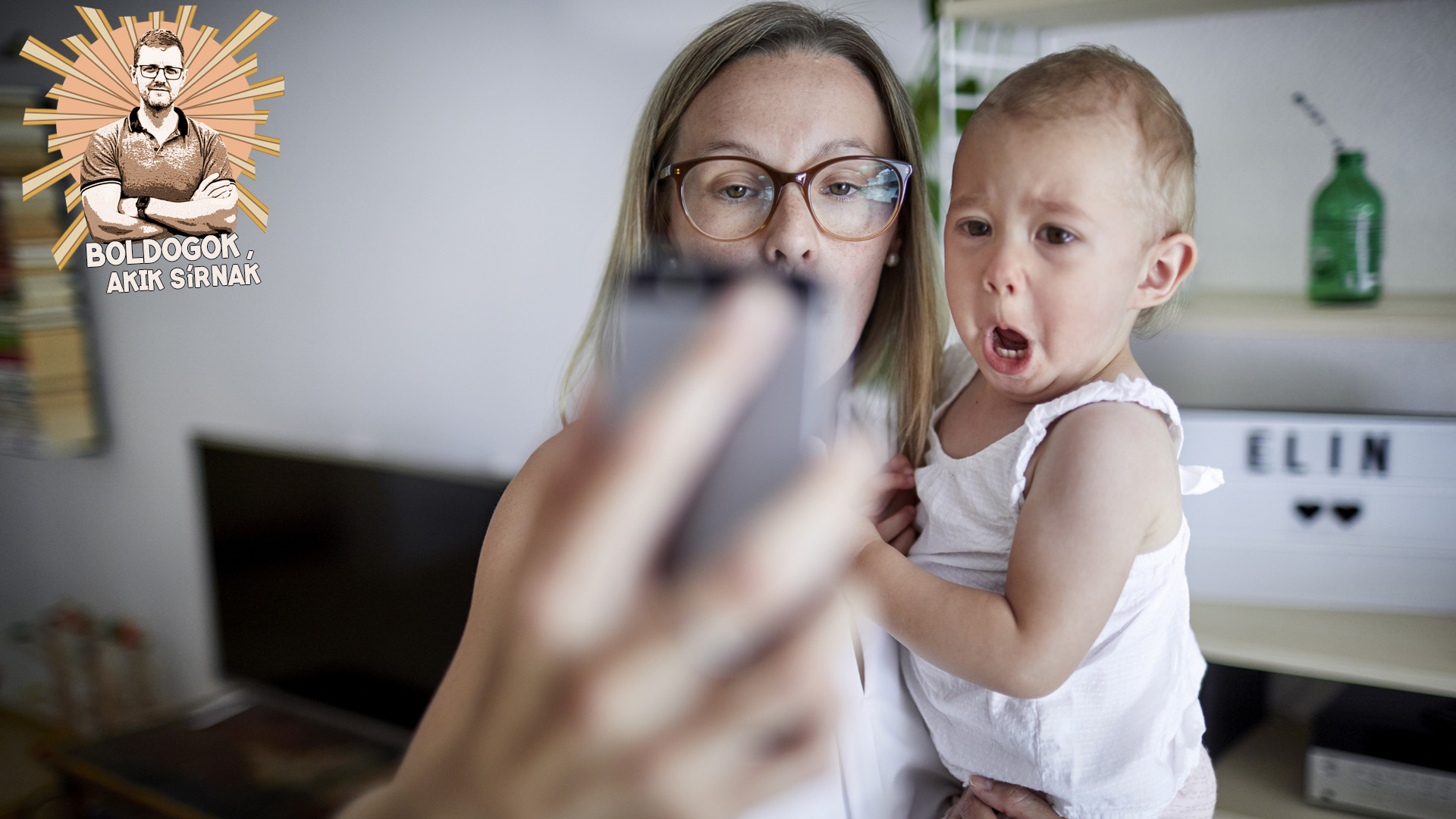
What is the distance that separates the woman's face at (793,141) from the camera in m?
0.73

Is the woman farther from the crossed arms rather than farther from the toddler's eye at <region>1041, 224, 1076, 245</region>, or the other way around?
the crossed arms

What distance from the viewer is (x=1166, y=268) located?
26.5 inches

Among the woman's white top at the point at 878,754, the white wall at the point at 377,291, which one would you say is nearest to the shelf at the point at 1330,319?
the woman's white top at the point at 878,754

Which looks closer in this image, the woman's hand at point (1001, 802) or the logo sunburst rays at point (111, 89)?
the woman's hand at point (1001, 802)

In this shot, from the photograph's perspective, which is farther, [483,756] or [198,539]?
[198,539]

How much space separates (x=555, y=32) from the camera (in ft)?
5.16

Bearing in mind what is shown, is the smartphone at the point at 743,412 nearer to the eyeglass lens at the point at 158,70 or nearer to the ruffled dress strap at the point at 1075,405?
the ruffled dress strap at the point at 1075,405

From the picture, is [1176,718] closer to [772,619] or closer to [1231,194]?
[772,619]

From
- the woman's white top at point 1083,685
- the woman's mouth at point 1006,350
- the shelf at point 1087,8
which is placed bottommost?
the woman's white top at point 1083,685

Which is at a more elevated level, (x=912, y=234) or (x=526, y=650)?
(x=912, y=234)

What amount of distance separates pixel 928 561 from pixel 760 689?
1.76 feet

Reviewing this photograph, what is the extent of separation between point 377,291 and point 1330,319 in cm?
147

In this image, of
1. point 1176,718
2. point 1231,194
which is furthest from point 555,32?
point 1176,718

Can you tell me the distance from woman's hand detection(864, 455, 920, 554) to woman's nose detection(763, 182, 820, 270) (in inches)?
8.4
